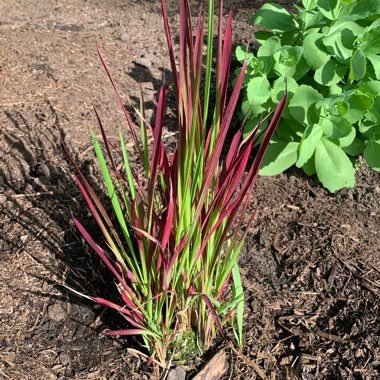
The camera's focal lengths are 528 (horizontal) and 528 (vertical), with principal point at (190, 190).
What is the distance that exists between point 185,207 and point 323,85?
1138mm

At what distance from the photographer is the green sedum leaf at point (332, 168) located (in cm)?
216

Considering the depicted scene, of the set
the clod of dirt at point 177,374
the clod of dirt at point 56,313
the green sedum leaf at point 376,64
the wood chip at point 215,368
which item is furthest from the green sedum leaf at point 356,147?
the clod of dirt at point 56,313

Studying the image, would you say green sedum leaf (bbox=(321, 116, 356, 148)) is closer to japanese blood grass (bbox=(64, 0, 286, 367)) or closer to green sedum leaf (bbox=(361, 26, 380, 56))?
green sedum leaf (bbox=(361, 26, 380, 56))

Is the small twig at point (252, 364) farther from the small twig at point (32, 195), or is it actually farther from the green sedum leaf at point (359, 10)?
the green sedum leaf at point (359, 10)

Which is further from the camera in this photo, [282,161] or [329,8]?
[282,161]

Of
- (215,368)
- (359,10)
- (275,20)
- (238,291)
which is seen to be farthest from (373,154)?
(215,368)

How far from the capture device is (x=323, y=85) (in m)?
2.19

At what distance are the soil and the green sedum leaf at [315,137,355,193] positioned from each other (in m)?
0.13

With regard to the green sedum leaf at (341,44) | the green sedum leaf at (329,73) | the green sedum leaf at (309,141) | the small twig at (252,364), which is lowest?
the small twig at (252,364)

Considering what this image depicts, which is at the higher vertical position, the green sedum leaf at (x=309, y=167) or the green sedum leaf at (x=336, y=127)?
the green sedum leaf at (x=336, y=127)

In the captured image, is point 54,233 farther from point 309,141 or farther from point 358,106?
point 358,106

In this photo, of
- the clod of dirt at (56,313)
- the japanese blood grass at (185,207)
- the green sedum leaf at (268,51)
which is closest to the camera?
the japanese blood grass at (185,207)

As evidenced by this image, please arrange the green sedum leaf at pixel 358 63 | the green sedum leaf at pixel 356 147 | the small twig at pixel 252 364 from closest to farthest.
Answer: the small twig at pixel 252 364
the green sedum leaf at pixel 358 63
the green sedum leaf at pixel 356 147

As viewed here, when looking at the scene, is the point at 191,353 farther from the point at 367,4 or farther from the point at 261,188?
the point at 367,4
